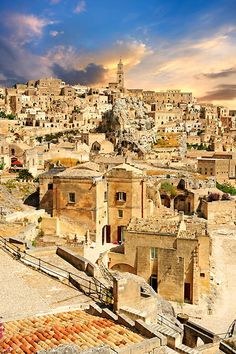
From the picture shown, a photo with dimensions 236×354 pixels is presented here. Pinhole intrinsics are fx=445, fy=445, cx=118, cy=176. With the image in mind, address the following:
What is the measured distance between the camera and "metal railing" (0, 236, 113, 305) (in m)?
12.5

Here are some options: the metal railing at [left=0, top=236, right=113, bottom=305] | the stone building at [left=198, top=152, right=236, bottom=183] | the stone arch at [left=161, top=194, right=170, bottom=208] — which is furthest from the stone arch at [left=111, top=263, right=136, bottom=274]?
the stone building at [left=198, top=152, right=236, bottom=183]

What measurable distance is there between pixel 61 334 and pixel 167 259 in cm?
1441

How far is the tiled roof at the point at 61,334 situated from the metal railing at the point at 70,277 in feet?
5.34

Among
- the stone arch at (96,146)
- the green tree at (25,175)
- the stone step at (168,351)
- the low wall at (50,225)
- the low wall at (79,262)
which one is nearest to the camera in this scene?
the stone step at (168,351)

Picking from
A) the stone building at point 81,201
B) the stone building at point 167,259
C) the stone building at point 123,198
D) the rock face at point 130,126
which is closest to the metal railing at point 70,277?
the stone building at point 167,259

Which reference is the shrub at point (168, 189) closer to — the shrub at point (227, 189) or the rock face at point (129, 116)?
the shrub at point (227, 189)

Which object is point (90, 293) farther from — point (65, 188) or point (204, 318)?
point (65, 188)

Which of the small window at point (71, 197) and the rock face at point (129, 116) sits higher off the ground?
the rock face at point (129, 116)

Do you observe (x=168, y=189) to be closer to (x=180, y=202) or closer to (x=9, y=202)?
(x=180, y=202)

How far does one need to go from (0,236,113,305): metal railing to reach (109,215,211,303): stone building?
8.96m

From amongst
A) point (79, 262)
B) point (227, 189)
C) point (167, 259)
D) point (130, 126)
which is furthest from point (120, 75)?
point (79, 262)

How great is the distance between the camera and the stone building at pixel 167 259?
23.2m

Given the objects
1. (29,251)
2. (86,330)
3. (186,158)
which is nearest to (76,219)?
(29,251)

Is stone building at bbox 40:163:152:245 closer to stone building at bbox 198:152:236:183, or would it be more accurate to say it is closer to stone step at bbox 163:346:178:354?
stone step at bbox 163:346:178:354
